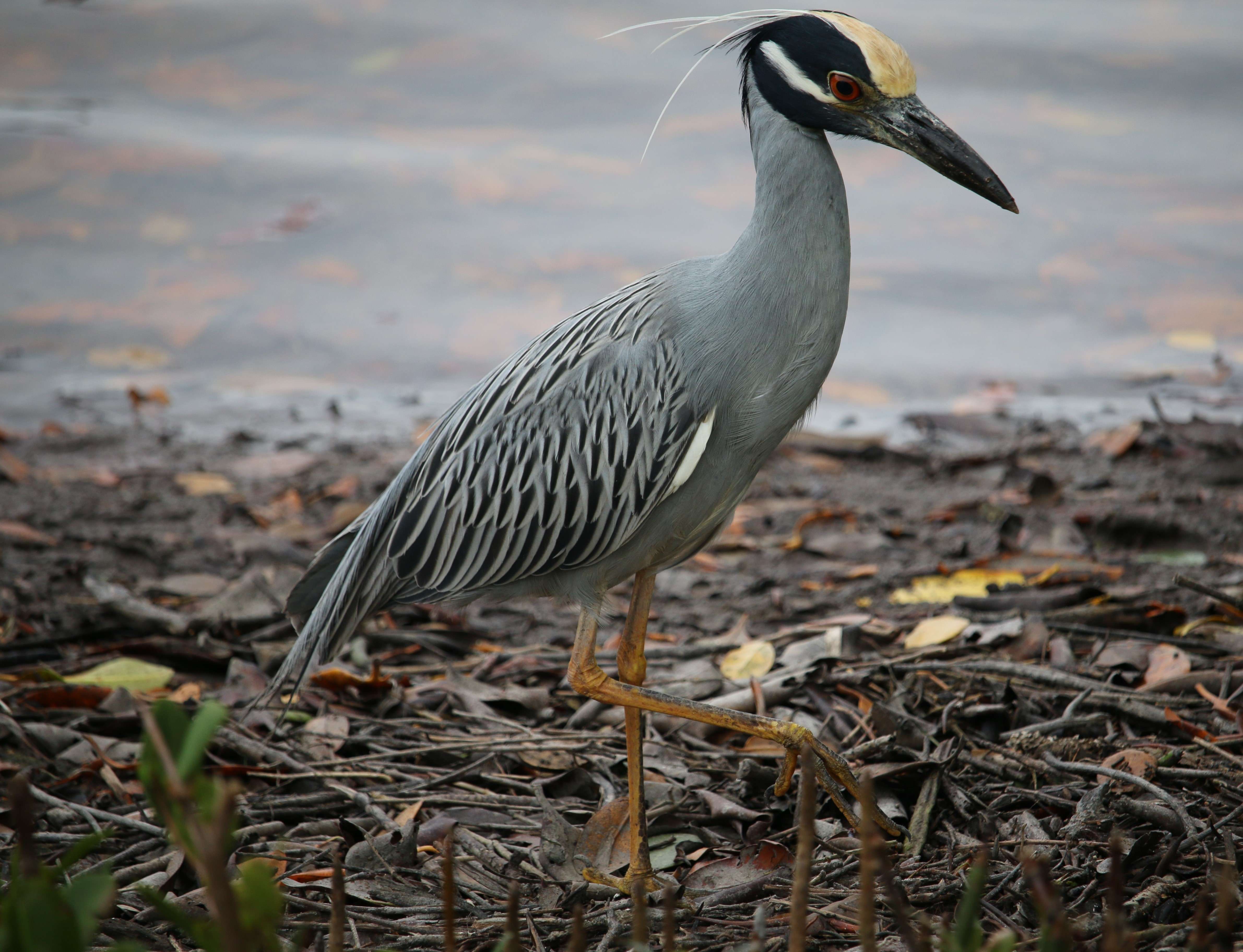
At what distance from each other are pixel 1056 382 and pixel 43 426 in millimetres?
6958

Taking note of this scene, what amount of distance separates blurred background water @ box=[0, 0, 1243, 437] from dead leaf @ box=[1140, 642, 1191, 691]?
404cm

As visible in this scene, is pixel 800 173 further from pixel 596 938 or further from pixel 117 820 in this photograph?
pixel 117 820

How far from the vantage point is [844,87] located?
10.4ft

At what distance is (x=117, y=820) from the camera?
3215mm

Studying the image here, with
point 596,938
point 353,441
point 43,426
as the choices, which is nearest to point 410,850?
point 596,938

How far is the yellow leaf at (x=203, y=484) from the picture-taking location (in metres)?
6.32

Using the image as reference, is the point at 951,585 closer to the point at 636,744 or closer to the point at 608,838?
the point at 636,744

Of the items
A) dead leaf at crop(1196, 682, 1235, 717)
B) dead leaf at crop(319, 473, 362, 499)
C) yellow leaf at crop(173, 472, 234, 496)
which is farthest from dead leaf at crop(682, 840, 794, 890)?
yellow leaf at crop(173, 472, 234, 496)

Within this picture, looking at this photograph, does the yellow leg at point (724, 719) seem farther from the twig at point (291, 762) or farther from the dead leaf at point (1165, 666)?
the dead leaf at point (1165, 666)

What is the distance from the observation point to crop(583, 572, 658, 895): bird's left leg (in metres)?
3.16

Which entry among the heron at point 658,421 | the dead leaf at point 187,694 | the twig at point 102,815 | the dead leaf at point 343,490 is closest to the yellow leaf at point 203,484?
the dead leaf at point 343,490

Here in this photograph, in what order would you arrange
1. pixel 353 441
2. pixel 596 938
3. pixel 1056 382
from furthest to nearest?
pixel 1056 382, pixel 353 441, pixel 596 938

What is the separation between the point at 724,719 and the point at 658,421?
899 millimetres

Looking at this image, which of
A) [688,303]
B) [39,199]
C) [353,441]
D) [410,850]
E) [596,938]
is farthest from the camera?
A: [39,199]
